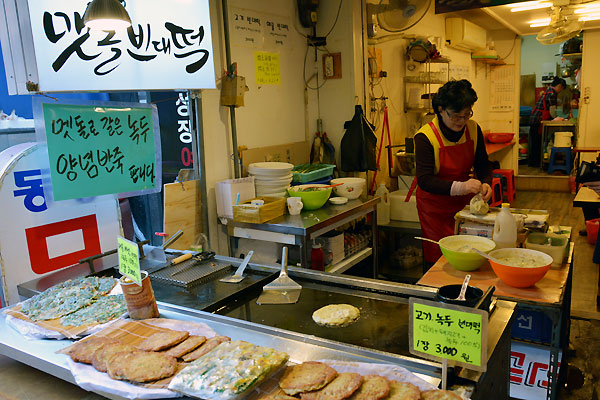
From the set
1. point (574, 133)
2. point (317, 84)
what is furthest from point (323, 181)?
point (574, 133)

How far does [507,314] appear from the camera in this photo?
1597 mm

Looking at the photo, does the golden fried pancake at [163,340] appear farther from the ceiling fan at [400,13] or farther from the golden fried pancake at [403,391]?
the ceiling fan at [400,13]

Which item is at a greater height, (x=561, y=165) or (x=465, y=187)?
(x=465, y=187)

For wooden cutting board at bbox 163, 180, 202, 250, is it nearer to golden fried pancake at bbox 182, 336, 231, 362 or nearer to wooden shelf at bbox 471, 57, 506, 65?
golden fried pancake at bbox 182, 336, 231, 362

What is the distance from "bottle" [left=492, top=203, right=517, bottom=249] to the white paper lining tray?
1.34 metres

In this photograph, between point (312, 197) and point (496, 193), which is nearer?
point (496, 193)

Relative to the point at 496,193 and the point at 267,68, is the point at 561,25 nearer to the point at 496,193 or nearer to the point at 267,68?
the point at 496,193

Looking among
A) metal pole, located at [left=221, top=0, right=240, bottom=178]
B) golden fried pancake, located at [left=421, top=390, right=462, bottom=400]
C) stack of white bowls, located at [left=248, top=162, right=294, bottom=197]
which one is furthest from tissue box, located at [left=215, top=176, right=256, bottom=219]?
golden fried pancake, located at [left=421, top=390, right=462, bottom=400]

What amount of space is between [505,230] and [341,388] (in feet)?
4.97

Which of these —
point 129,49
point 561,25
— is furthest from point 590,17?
point 129,49

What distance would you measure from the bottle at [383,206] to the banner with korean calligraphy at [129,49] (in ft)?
7.43

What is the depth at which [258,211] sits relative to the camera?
3.15 m

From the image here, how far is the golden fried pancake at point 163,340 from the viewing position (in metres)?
1.42

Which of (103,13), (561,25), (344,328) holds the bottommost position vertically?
(344,328)
